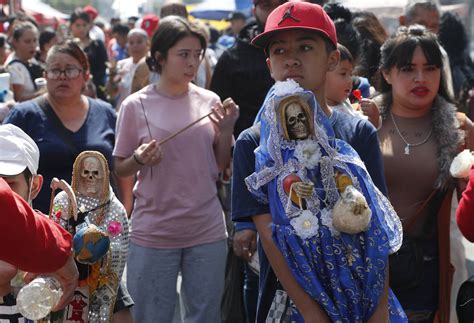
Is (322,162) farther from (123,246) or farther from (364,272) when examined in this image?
(123,246)

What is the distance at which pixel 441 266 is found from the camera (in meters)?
5.26

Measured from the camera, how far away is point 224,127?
5.89 meters

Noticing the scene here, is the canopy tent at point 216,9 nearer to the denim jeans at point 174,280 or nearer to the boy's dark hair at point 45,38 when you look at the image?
the boy's dark hair at point 45,38

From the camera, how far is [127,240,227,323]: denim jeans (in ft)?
18.9

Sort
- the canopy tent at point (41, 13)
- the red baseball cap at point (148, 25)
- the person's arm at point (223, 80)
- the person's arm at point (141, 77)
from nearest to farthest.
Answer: the person's arm at point (223, 80) → the person's arm at point (141, 77) → the red baseball cap at point (148, 25) → the canopy tent at point (41, 13)

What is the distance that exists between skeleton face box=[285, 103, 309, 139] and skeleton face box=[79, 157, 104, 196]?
3.43 ft

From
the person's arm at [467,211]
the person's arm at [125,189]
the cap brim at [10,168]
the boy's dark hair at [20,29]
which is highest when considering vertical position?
the cap brim at [10,168]

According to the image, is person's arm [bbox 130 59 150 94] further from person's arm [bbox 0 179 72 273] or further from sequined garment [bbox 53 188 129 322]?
person's arm [bbox 0 179 72 273]

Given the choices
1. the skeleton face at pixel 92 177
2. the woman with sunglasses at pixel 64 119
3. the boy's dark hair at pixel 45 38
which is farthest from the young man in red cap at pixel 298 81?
the boy's dark hair at pixel 45 38

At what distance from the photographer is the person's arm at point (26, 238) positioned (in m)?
3.00

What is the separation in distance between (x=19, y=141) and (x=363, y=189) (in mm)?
1329

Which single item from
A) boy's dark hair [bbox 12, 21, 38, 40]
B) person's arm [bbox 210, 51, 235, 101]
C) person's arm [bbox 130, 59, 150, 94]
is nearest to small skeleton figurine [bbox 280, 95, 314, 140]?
person's arm [bbox 210, 51, 235, 101]

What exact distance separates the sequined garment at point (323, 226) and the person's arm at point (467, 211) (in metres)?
0.56

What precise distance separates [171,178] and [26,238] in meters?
2.81
